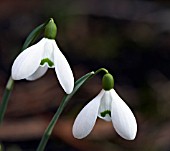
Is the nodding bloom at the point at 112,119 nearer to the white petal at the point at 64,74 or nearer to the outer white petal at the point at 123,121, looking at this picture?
the outer white petal at the point at 123,121

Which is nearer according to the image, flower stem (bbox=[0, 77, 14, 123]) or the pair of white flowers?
the pair of white flowers

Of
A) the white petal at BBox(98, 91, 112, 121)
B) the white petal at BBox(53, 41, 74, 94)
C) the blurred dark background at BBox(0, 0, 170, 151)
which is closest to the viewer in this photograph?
the white petal at BBox(53, 41, 74, 94)

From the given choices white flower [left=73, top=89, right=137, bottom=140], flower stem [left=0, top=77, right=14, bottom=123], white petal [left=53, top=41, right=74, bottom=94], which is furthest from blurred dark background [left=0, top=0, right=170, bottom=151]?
white petal [left=53, top=41, right=74, bottom=94]

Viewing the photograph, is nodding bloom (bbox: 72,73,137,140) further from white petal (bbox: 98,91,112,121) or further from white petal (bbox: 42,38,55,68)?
white petal (bbox: 42,38,55,68)

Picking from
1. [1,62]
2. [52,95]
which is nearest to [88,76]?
[52,95]

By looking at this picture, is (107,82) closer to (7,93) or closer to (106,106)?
(106,106)

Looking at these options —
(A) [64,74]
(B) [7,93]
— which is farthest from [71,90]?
(B) [7,93]

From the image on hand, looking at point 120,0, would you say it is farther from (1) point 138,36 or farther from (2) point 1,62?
(2) point 1,62

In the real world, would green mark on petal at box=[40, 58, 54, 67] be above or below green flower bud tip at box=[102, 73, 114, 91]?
above
